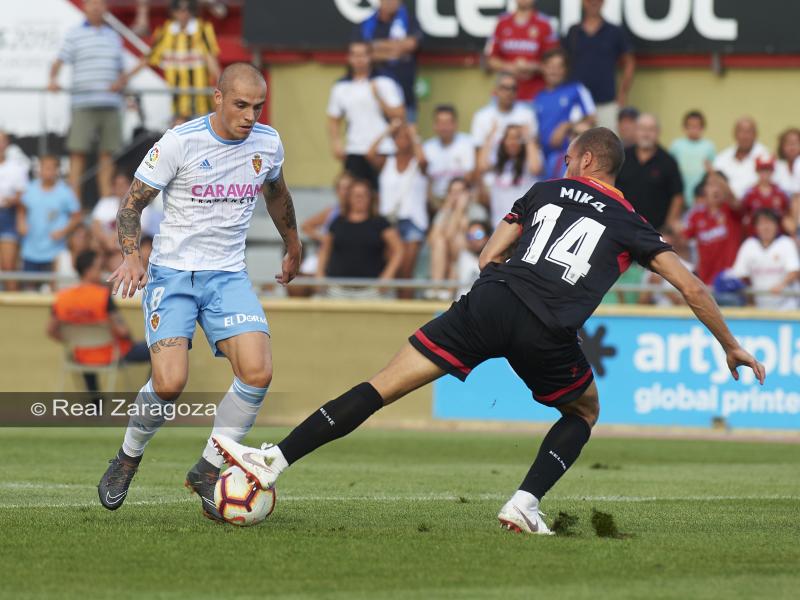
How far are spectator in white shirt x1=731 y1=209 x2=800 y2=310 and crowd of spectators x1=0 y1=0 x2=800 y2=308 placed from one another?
0.02 metres

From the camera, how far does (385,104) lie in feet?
55.5

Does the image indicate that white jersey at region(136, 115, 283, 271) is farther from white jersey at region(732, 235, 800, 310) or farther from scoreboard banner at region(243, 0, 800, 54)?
scoreboard banner at region(243, 0, 800, 54)

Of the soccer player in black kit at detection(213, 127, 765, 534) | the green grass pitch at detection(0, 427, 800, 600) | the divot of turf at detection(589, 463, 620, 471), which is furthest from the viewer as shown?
the divot of turf at detection(589, 463, 620, 471)

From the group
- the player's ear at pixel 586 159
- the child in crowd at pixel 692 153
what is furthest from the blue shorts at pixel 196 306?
the child in crowd at pixel 692 153

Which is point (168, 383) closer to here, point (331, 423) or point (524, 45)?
point (331, 423)

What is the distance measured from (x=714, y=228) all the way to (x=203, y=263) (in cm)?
960

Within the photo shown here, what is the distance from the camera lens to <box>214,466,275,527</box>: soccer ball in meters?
6.88

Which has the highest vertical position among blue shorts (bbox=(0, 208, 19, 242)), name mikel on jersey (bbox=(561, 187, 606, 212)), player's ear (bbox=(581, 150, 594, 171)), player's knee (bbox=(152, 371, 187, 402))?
player's ear (bbox=(581, 150, 594, 171))

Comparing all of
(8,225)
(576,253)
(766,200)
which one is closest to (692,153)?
(766,200)

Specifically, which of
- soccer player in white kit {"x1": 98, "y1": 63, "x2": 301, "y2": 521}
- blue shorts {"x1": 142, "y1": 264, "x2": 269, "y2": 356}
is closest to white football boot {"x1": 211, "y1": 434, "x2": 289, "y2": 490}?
soccer player in white kit {"x1": 98, "y1": 63, "x2": 301, "y2": 521}

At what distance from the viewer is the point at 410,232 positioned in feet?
54.3

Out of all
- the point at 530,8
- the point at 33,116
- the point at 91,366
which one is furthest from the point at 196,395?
the point at 530,8

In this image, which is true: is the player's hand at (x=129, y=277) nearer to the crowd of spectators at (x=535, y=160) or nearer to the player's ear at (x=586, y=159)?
the player's ear at (x=586, y=159)

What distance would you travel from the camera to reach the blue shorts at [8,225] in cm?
1745
